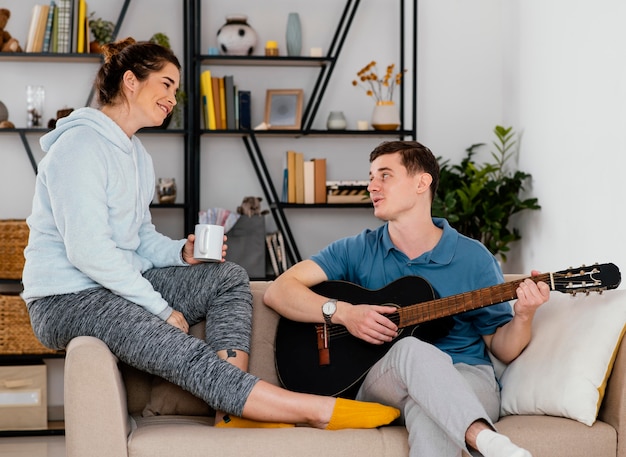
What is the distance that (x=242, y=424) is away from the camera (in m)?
2.15

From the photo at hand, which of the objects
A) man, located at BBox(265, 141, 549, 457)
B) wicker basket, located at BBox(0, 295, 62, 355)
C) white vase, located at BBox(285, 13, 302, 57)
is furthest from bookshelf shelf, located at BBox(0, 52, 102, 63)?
man, located at BBox(265, 141, 549, 457)

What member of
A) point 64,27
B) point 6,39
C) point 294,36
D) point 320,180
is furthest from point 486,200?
point 6,39

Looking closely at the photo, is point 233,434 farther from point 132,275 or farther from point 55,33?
point 55,33

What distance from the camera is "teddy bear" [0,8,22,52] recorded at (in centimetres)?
446

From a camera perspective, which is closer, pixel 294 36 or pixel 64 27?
pixel 64 27

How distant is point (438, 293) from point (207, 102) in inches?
99.5

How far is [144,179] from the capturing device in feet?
8.41

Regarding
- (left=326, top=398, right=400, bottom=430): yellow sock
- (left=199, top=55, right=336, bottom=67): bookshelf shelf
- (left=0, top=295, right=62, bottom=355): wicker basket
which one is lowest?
(left=0, top=295, right=62, bottom=355): wicker basket

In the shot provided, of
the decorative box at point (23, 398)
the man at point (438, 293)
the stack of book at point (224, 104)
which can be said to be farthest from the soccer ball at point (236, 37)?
the man at point (438, 293)

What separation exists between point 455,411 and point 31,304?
1156mm

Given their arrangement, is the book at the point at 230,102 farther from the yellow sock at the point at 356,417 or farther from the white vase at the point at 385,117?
the yellow sock at the point at 356,417

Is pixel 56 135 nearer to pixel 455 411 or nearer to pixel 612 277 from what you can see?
pixel 455 411

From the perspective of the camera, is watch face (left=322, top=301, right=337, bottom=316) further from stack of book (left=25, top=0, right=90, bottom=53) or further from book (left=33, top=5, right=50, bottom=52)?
book (left=33, top=5, right=50, bottom=52)

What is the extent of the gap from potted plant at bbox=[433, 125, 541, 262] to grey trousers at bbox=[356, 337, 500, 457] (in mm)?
2271
